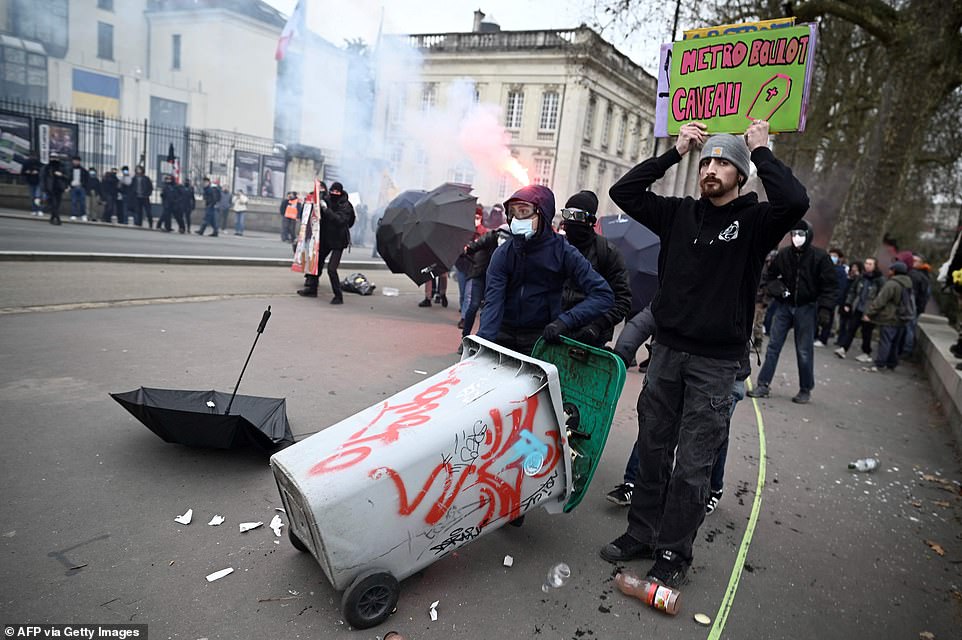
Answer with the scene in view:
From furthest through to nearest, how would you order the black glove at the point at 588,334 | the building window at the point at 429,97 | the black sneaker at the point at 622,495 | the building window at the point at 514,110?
the building window at the point at 514,110 → the building window at the point at 429,97 → the black glove at the point at 588,334 → the black sneaker at the point at 622,495

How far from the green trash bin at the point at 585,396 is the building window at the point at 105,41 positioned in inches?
1110

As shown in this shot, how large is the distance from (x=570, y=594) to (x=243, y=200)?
68.9 feet

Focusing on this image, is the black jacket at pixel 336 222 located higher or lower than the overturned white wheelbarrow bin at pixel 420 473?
higher

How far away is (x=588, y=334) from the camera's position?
4090 millimetres

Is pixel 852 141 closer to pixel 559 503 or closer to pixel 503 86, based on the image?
pixel 503 86

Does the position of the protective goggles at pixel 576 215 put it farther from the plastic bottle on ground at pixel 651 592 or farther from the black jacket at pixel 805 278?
the black jacket at pixel 805 278

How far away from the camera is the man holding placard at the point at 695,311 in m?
2.86

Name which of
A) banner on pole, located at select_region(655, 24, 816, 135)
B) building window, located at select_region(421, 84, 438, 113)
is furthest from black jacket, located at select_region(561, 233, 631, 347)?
building window, located at select_region(421, 84, 438, 113)

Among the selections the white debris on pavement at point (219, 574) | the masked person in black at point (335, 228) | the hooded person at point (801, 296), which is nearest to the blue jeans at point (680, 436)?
the white debris on pavement at point (219, 574)

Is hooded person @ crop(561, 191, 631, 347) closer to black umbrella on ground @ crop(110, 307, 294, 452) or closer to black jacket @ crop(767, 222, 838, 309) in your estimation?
black umbrella on ground @ crop(110, 307, 294, 452)

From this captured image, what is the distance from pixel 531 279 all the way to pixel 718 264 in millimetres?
1225

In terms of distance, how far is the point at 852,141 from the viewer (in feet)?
80.1

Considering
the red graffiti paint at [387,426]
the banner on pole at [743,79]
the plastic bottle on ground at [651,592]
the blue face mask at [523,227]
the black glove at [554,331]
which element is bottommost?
the plastic bottle on ground at [651,592]

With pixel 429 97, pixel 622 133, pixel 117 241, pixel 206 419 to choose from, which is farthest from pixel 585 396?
pixel 622 133
